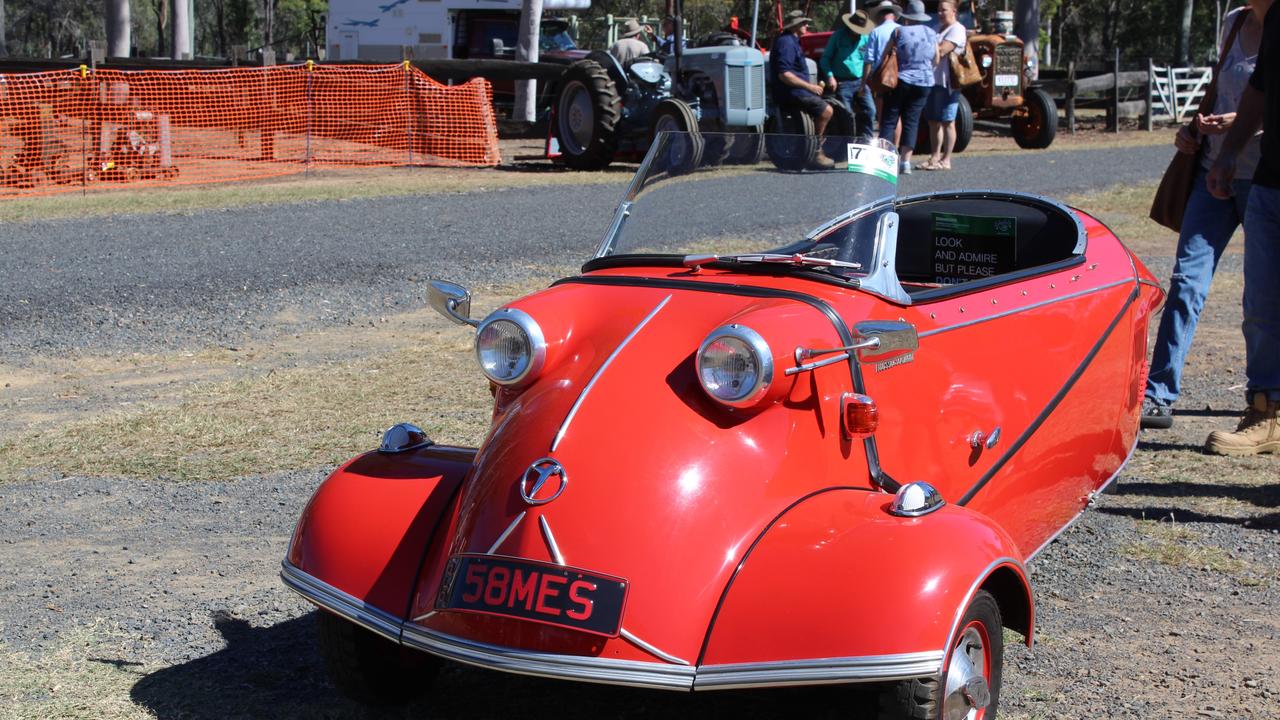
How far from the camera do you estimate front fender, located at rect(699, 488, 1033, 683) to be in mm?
2820

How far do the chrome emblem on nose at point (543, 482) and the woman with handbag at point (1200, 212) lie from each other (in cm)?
410

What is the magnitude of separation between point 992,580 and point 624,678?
1012 mm

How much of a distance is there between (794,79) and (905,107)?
1.55 m

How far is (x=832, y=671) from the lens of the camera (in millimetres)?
2785

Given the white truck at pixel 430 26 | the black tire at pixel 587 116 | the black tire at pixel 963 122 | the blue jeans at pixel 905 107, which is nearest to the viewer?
the blue jeans at pixel 905 107

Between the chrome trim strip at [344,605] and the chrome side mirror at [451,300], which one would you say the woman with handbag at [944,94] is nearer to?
the chrome side mirror at [451,300]

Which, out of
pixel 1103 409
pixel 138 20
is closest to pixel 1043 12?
pixel 138 20

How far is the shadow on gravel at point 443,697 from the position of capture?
3.49 m

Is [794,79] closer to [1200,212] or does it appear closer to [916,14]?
[916,14]

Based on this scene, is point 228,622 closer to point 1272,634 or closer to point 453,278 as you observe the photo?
point 1272,634

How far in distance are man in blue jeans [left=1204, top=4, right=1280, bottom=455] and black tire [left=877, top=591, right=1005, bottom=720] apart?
9.83 ft

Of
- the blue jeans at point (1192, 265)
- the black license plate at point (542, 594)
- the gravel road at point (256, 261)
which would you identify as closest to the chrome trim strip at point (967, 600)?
the black license plate at point (542, 594)

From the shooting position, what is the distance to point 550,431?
10.4 ft

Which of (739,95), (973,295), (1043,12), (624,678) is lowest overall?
(624,678)
